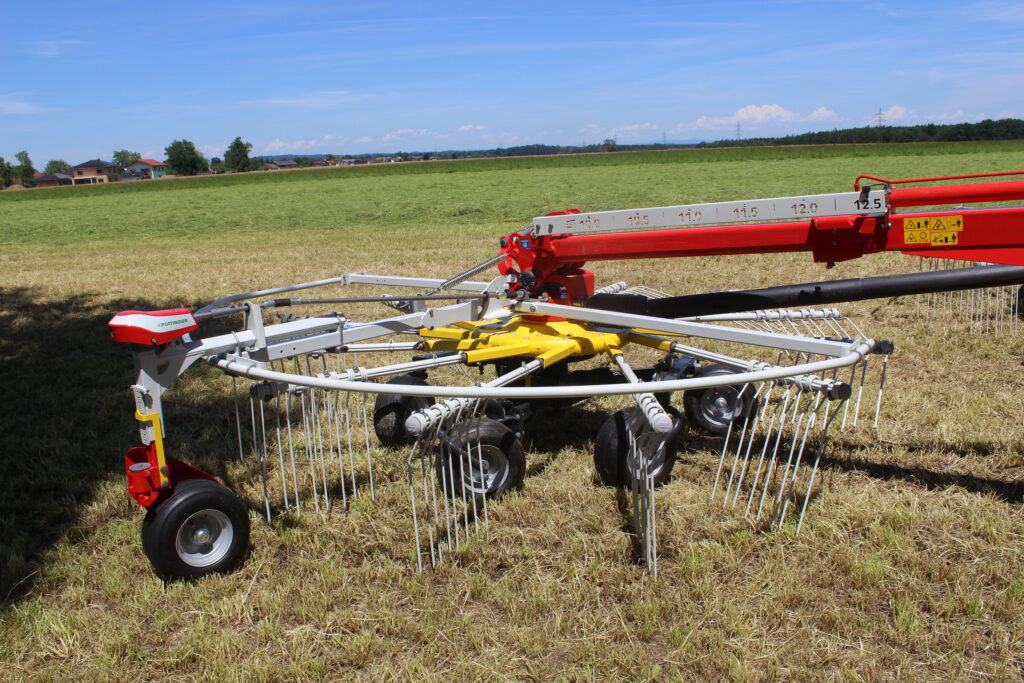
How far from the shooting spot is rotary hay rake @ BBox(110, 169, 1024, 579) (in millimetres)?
3314

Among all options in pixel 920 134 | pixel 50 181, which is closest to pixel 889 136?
pixel 920 134

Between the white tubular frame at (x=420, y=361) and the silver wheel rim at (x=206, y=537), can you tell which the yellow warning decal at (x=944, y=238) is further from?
the silver wheel rim at (x=206, y=537)

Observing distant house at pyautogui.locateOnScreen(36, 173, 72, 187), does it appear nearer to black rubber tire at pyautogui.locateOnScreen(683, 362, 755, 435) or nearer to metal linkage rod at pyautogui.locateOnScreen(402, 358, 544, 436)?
black rubber tire at pyautogui.locateOnScreen(683, 362, 755, 435)

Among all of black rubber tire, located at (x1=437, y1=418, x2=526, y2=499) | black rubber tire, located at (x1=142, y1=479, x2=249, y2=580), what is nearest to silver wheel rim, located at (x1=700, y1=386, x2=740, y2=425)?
black rubber tire, located at (x1=437, y1=418, x2=526, y2=499)

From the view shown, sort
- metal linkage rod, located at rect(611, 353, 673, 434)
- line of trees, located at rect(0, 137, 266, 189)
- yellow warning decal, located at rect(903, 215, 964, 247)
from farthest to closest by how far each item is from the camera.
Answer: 1. line of trees, located at rect(0, 137, 266, 189)
2. yellow warning decal, located at rect(903, 215, 964, 247)
3. metal linkage rod, located at rect(611, 353, 673, 434)

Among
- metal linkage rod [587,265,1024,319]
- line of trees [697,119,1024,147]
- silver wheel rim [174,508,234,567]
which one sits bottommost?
silver wheel rim [174,508,234,567]

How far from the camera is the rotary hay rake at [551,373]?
3.31m

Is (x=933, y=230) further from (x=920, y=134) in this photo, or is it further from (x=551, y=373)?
(x=920, y=134)

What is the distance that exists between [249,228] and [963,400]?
67.9 ft

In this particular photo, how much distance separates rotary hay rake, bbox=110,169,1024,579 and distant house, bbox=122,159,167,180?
6070 inches

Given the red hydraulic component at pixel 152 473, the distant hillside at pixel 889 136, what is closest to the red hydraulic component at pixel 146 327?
the red hydraulic component at pixel 152 473

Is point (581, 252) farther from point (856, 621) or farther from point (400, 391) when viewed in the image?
point (856, 621)

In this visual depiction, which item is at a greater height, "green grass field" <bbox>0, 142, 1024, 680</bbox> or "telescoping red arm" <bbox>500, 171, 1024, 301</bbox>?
"telescoping red arm" <bbox>500, 171, 1024, 301</bbox>

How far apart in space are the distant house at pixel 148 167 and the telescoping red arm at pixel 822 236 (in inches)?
6069
